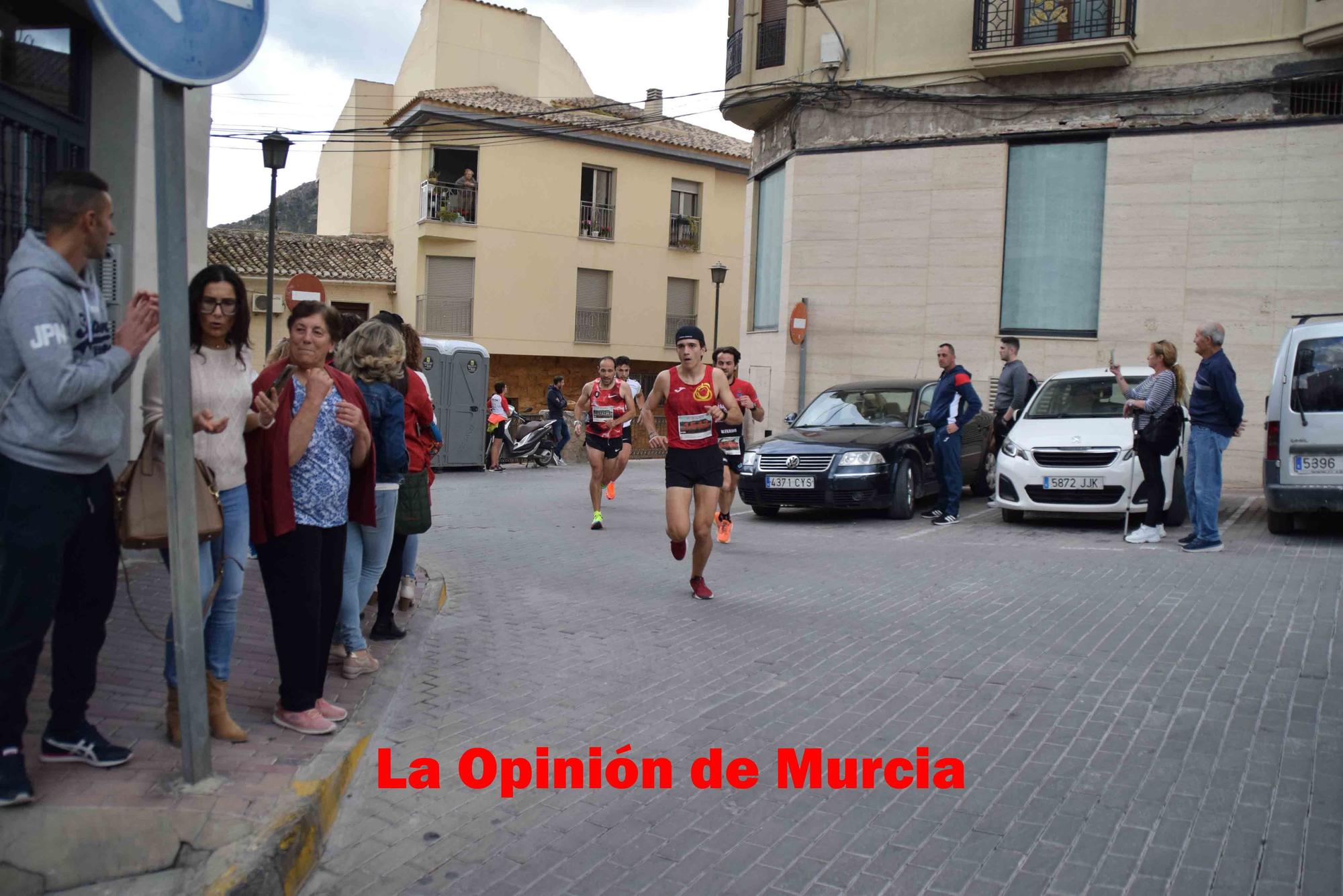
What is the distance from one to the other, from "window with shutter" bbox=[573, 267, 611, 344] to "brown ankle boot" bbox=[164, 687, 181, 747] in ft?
113

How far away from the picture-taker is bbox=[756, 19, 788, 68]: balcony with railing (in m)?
22.7

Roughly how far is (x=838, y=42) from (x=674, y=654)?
57.8 ft

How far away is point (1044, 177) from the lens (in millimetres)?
19984

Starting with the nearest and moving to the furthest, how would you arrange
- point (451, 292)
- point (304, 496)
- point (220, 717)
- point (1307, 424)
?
point (220, 717), point (304, 496), point (1307, 424), point (451, 292)

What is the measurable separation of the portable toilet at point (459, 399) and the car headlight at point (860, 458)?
34.7ft

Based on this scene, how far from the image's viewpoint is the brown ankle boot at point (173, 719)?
4.36 meters

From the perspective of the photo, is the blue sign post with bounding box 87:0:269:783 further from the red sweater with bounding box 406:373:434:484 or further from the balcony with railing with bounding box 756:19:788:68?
the balcony with railing with bounding box 756:19:788:68

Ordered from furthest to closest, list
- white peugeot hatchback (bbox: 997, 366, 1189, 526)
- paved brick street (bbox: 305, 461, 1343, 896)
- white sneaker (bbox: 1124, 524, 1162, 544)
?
white peugeot hatchback (bbox: 997, 366, 1189, 526) < white sneaker (bbox: 1124, 524, 1162, 544) < paved brick street (bbox: 305, 461, 1343, 896)

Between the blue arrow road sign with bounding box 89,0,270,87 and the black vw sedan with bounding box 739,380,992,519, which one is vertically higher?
the blue arrow road sign with bounding box 89,0,270,87

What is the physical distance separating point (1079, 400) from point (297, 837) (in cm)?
1106

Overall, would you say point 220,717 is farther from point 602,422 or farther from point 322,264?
point 322,264

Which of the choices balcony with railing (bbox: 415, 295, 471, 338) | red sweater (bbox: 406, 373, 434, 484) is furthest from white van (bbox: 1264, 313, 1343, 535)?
balcony with railing (bbox: 415, 295, 471, 338)

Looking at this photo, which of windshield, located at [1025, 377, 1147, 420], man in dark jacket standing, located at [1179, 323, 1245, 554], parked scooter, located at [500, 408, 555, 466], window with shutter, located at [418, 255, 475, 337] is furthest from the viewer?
window with shutter, located at [418, 255, 475, 337]

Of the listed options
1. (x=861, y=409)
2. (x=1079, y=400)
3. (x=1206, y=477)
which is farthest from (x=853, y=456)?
(x=1206, y=477)
